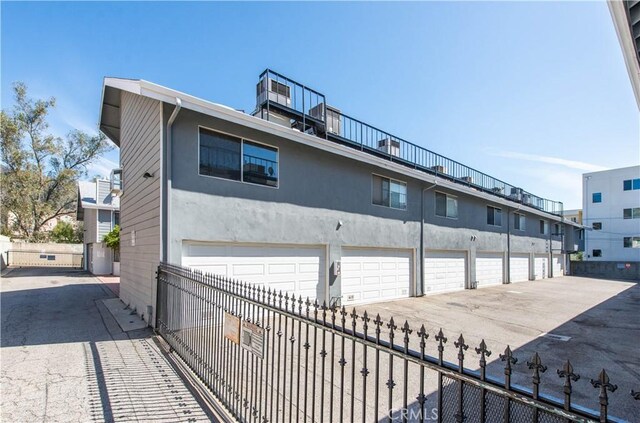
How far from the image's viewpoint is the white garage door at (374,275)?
10.5 m

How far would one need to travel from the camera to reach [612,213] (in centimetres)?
3322

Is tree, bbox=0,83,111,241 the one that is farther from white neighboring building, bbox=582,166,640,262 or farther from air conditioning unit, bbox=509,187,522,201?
white neighboring building, bbox=582,166,640,262

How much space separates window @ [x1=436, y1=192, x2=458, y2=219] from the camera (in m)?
14.3

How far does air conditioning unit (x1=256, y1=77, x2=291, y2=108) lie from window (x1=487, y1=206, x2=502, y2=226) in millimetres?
12992

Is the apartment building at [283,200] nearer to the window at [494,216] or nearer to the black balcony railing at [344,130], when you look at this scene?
the black balcony railing at [344,130]

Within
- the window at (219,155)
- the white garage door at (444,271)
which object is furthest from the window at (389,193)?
the window at (219,155)

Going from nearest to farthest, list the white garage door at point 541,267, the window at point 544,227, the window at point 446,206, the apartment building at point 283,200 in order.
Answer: the apartment building at point 283,200 → the window at point 446,206 → the white garage door at point 541,267 → the window at point 544,227

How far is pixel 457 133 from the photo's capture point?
1409 cm

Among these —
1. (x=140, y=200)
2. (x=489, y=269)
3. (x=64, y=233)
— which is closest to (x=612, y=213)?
(x=489, y=269)

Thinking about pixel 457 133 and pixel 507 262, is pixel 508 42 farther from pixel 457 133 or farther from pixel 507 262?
pixel 507 262

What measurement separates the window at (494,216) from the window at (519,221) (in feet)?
8.12

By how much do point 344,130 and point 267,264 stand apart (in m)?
6.03

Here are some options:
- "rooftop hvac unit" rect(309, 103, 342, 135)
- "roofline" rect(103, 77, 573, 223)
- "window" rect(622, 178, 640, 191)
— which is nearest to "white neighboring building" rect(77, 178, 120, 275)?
"roofline" rect(103, 77, 573, 223)

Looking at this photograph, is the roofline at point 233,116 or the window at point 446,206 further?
the window at point 446,206
